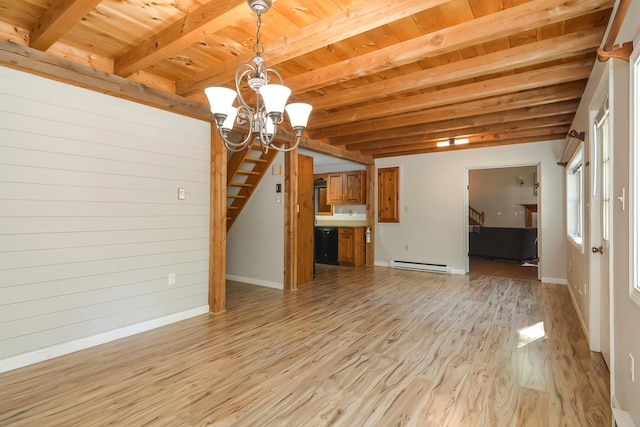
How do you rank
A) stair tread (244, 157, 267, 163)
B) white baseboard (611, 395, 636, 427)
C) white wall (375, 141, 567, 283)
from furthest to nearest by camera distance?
white wall (375, 141, 567, 283) → stair tread (244, 157, 267, 163) → white baseboard (611, 395, 636, 427)

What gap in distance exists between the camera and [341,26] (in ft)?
6.93

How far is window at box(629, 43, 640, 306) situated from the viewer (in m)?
1.50

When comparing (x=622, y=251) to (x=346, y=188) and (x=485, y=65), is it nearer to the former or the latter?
(x=485, y=65)

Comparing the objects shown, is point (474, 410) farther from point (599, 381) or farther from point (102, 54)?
point (102, 54)

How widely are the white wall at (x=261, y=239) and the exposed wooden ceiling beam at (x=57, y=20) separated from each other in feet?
9.09

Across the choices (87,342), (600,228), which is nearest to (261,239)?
(87,342)

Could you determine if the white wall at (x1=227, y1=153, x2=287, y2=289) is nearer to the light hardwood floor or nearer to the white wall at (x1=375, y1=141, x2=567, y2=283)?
the light hardwood floor

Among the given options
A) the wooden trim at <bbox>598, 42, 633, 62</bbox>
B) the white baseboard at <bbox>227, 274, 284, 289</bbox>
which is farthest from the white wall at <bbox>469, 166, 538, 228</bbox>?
the wooden trim at <bbox>598, 42, 633, 62</bbox>

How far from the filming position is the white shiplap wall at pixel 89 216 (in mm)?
2262

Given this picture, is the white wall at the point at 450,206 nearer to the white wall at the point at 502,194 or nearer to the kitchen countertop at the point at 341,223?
the kitchen countertop at the point at 341,223

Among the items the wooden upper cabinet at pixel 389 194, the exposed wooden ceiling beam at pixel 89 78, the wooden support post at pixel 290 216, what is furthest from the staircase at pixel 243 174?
the wooden upper cabinet at pixel 389 194

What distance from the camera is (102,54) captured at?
8.89 feet

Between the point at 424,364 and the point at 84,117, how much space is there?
3.29m

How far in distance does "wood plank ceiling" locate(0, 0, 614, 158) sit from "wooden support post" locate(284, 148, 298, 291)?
1121 millimetres
